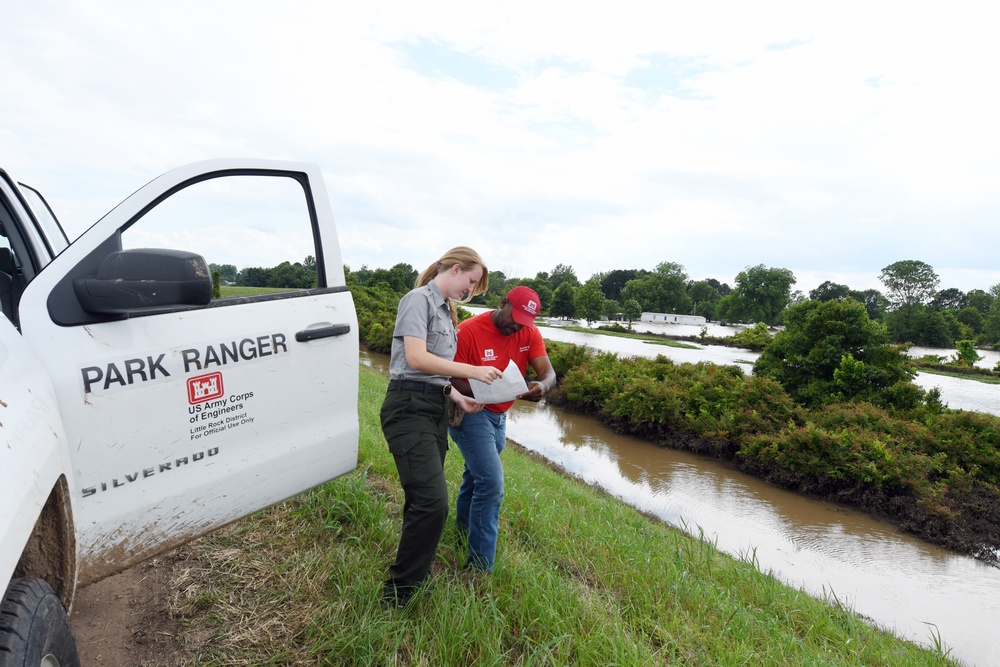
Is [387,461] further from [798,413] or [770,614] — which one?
[798,413]

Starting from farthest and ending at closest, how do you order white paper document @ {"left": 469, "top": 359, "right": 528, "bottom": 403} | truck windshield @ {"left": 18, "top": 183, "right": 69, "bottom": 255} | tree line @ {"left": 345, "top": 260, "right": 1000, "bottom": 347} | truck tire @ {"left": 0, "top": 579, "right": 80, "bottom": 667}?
tree line @ {"left": 345, "top": 260, "right": 1000, "bottom": 347} → white paper document @ {"left": 469, "top": 359, "right": 528, "bottom": 403} → truck windshield @ {"left": 18, "top": 183, "right": 69, "bottom": 255} → truck tire @ {"left": 0, "top": 579, "right": 80, "bottom": 667}

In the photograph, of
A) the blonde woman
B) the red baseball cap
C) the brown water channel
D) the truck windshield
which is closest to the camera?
the blonde woman

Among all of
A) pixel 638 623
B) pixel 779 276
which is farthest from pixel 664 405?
pixel 779 276

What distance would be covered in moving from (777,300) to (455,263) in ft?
242

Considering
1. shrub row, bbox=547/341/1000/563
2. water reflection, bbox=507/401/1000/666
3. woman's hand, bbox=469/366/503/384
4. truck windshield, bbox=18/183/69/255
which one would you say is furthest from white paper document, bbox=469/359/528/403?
shrub row, bbox=547/341/1000/563

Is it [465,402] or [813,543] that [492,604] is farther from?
[813,543]

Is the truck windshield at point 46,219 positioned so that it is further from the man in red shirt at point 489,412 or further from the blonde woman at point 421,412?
the man in red shirt at point 489,412

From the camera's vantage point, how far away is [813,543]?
315 inches

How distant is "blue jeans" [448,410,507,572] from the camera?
303cm

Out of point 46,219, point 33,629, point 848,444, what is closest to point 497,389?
point 33,629

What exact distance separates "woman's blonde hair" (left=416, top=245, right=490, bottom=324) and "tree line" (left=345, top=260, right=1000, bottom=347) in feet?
152

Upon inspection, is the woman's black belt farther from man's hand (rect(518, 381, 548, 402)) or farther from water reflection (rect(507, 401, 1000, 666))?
water reflection (rect(507, 401, 1000, 666))

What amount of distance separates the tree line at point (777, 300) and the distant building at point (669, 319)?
4.97 ft

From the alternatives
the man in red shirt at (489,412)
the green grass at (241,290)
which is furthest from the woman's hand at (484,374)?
the green grass at (241,290)
